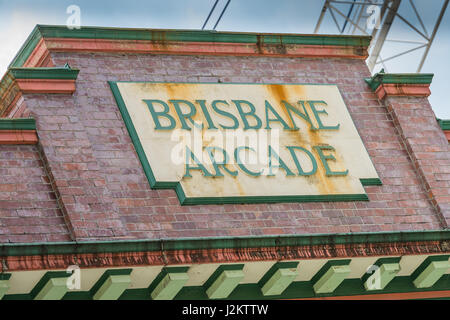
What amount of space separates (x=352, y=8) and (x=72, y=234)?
18.5m

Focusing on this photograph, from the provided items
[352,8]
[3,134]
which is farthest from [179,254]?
[352,8]

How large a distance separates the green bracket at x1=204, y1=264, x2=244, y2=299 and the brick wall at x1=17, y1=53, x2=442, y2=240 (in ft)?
2.95

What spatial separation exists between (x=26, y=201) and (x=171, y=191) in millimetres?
2706

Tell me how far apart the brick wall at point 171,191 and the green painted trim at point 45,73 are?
376 mm

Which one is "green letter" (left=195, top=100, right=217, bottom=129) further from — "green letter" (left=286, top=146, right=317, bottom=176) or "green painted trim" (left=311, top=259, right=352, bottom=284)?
"green painted trim" (left=311, top=259, right=352, bottom=284)

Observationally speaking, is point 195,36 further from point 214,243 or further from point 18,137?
point 214,243

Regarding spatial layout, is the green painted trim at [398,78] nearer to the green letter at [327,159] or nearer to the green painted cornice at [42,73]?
the green letter at [327,159]

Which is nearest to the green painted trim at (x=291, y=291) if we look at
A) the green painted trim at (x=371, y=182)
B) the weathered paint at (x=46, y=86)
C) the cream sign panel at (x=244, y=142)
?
the cream sign panel at (x=244, y=142)

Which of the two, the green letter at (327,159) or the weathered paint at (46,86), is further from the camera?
the green letter at (327,159)

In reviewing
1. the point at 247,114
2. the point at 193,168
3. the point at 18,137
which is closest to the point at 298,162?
the point at 247,114

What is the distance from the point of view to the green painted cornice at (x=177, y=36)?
20.5 m

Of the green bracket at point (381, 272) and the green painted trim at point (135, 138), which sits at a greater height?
the green painted trim at point (135, 138)

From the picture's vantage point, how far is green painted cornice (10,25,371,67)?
20.5 meters
